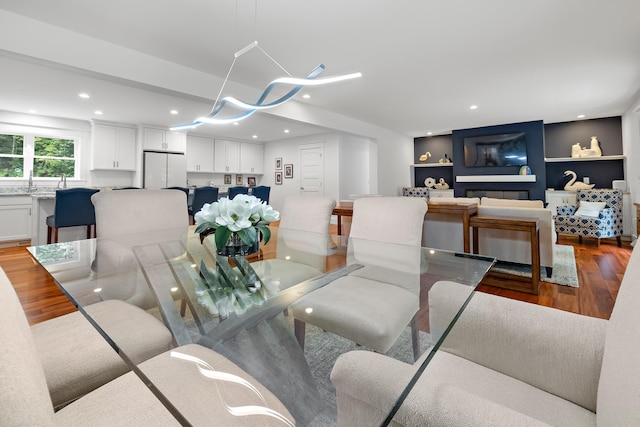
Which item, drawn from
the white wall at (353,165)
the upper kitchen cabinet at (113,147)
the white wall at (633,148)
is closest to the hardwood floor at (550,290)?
the white wall at (633,148)

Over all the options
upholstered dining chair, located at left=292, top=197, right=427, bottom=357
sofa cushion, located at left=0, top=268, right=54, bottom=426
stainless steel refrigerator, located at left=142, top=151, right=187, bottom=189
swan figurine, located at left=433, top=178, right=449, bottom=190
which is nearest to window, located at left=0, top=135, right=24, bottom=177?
stainless steel refrigerator, located at left=142, top=151, right=187, bottom=189

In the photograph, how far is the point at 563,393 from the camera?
78 centimetres

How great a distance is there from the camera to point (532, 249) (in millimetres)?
2631

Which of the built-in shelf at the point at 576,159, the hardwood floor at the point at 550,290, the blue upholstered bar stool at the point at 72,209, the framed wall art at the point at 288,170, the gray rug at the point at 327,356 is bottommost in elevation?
the hardwood floor at the point at 550,290

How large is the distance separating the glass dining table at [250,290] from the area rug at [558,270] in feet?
7.25

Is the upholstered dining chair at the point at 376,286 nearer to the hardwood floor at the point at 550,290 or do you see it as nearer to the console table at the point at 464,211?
the console table at the point at 464,211

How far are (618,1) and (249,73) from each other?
339cm

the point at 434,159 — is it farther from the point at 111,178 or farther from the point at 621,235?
the point at 111,178

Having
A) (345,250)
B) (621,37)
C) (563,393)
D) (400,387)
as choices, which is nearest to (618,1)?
(621,37)

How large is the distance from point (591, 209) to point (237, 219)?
6183 millimetres

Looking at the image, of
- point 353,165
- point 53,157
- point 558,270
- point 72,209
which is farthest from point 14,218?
point 558,270

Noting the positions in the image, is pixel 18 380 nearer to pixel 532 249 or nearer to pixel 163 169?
pixel 532 249

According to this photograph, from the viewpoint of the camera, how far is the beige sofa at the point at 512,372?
0.54 meters

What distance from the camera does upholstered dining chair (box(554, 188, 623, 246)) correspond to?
15.3 feet
